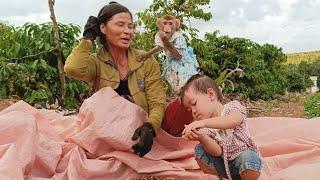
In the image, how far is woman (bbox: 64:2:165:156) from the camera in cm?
300

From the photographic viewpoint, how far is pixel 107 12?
305 centimetres

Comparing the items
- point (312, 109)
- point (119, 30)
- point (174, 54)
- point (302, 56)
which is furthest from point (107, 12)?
point (302, 56)

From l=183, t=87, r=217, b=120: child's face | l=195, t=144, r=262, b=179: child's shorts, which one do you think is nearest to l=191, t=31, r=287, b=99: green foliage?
l=195, t=144, r=262, b=179: child's shorts

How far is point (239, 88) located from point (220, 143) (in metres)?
9.81

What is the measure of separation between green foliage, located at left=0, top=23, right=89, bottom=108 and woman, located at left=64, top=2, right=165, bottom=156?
2.91 m

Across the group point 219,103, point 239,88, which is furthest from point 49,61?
point 239,88

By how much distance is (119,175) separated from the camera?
2.81m

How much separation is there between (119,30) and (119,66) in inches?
8.1

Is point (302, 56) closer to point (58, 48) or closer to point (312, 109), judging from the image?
point (312, 109)

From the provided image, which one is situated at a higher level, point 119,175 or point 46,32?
point 46,32

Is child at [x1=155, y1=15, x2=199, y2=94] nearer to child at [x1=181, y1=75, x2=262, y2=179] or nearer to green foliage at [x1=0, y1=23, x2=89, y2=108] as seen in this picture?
child at [x1=181, y1=75, x2=262, y2=179]

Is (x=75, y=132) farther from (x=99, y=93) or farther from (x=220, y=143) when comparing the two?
(x=220, y=143)

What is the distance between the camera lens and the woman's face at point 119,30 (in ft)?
9.86

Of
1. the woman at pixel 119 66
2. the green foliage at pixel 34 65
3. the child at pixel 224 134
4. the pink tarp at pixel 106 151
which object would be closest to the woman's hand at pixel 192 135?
the child at pixel 224 134
